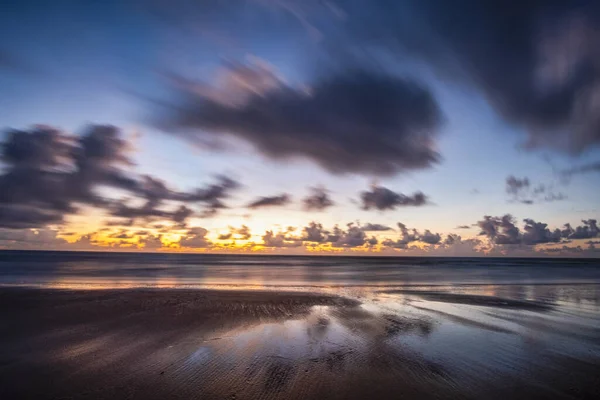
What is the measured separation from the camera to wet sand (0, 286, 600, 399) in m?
8.16

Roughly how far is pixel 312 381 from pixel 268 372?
1.28m

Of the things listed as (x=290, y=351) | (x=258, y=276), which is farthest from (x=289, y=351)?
(x=258, y=276)

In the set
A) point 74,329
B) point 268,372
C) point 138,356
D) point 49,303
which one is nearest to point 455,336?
point 268,372

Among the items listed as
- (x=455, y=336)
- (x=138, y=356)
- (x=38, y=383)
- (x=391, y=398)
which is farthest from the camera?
(x=455, y=336)

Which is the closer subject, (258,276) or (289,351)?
(289,351)

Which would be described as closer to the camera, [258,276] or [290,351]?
[290,351]

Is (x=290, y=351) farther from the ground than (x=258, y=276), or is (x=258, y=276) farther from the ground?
(x=258, y=276)

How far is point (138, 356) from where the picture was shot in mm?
10406

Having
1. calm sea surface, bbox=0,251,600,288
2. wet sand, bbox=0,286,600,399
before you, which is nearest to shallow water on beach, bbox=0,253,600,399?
wet sand, bbox=0,286,600,399

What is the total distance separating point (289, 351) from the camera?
36.6 ft

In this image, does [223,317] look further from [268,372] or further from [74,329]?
[268,372]

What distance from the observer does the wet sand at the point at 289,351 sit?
321 inches

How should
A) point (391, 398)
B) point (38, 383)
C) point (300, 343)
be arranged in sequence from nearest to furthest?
1. point (391, 398)
2. point (38, 383)
3. point (300, 343)

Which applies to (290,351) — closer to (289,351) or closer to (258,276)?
(289,351)
